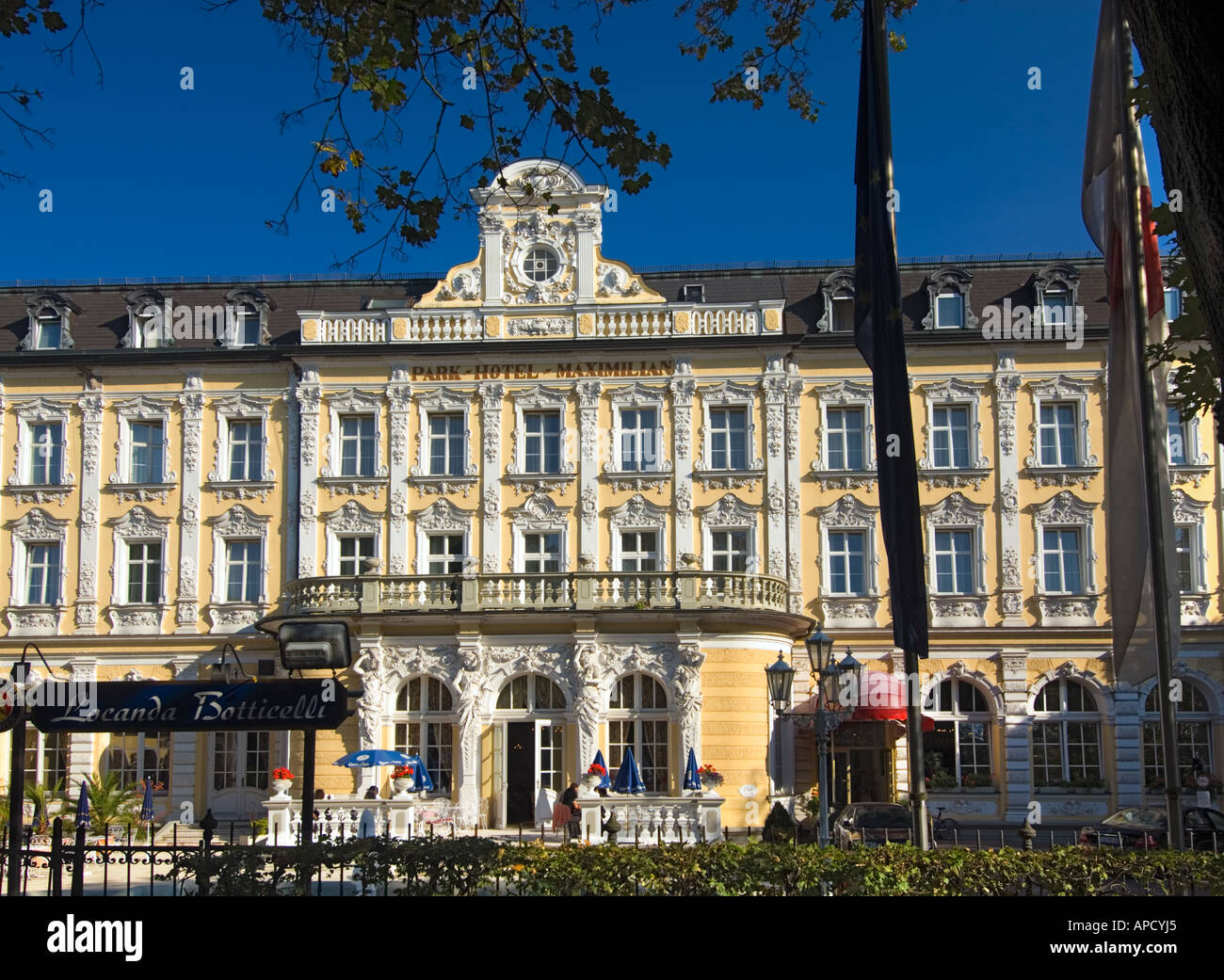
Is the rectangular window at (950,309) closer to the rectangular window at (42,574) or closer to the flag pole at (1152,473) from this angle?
the flag pole at (1152,473)

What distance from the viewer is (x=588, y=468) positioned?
107ft

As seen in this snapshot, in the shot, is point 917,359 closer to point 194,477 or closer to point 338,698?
point 194,477

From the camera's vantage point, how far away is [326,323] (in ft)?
109

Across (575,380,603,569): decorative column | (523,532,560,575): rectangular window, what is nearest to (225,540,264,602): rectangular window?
(523,532,560,575): rectangular window

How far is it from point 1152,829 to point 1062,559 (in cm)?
1094

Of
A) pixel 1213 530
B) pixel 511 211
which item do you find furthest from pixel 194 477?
pixel 1213 530

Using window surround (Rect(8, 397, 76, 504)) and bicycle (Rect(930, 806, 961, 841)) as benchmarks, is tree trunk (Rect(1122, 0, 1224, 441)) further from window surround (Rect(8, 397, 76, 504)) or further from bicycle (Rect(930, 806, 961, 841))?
window surround (Rect(8, 397, 76, 504))

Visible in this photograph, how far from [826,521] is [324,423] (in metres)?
13.1

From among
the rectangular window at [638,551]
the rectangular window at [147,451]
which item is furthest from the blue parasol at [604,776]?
the rectangular window at [147,451]

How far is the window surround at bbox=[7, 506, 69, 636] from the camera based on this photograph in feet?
107

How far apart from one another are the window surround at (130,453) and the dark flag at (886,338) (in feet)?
81.2

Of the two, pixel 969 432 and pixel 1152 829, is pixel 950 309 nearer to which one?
pixel 969 432

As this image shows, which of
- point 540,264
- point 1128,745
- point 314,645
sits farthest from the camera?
point 540,264

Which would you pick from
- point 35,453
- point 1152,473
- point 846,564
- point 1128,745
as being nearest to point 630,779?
point 846,564
